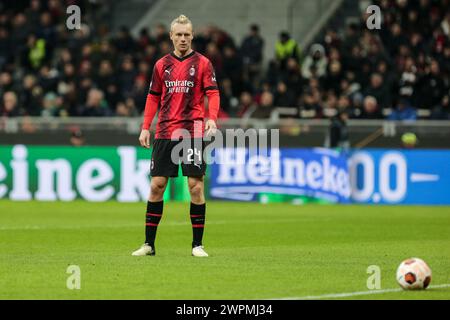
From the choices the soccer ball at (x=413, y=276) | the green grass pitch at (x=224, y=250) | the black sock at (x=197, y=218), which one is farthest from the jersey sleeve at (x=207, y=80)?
the soccer ball at (x=413, y=276)

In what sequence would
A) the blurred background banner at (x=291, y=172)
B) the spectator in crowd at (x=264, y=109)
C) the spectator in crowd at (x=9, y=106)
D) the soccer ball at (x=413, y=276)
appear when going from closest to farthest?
the soccer ball at (x=413, y=276) < the blurred background banner at (x=291, y=172) < the spectator in crowd at (x=264, y=109) < the spectator in crowd at (x=9, y=106)

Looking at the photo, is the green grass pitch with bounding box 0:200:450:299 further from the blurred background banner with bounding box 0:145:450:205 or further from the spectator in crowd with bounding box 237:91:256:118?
the spectator in crowd with bounding box 237:91:256:118

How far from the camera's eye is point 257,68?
29312 millimetres

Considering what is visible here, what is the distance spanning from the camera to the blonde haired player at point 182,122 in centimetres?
1251

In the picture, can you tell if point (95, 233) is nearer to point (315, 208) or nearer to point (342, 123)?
point (315, 208)

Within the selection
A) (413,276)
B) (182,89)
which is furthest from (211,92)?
(413,276)

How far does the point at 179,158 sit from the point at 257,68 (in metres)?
17.0

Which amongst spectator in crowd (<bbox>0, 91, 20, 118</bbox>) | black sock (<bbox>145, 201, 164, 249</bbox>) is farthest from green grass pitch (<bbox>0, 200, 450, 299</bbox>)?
spectator in crowd (<bbox>0, 91, 20, 118</bbox>)

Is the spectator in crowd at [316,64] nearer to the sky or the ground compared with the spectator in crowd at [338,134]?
nearer to the sky

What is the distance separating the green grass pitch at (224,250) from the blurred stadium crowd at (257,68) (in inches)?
147

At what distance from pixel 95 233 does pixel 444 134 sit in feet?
30.7

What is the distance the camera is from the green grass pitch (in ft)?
32.9

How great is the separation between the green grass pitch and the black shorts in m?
0.87

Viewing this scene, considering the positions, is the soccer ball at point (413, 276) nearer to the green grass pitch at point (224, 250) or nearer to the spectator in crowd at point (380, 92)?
the green grass pitch at point (224, 250)
